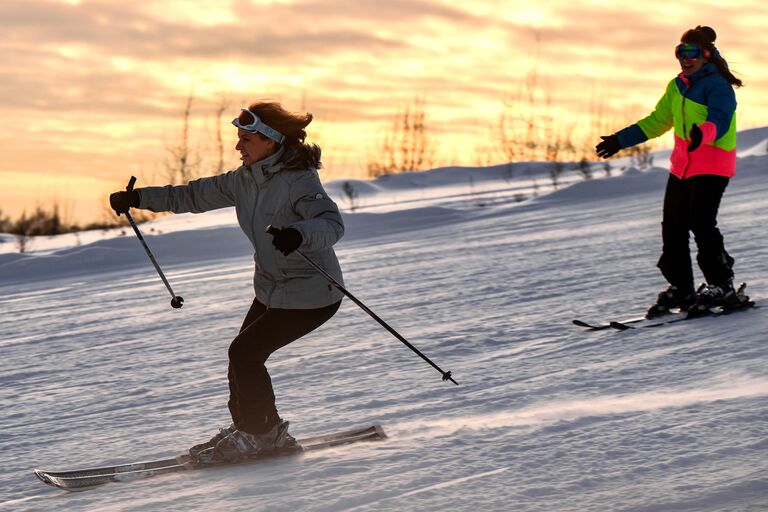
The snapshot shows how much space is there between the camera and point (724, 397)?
13.9 feet

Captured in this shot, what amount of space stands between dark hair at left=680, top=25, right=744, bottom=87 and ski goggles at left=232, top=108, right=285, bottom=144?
2.88 metres

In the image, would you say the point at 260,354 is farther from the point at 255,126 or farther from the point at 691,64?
the point at 691,64

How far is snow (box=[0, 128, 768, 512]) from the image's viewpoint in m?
3.52

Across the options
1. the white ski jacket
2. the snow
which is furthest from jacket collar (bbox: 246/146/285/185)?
the snow

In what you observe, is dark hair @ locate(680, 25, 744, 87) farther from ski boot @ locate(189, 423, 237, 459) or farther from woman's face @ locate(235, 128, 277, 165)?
ski boot @ locate(189, 423, 237, 459)

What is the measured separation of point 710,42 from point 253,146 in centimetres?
306

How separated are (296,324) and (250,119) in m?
0.79

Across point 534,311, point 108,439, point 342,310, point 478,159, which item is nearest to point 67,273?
point 342,310

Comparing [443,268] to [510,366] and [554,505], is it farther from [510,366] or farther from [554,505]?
[554,505]

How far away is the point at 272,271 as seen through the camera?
13.4ft

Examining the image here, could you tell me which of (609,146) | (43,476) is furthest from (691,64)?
(43,476)

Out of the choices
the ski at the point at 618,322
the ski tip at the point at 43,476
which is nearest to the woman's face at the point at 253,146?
the ski tip at the point at 43,476

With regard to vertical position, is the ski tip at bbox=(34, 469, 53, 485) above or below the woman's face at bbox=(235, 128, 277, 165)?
below

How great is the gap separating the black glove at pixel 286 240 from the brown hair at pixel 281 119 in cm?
49
